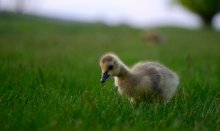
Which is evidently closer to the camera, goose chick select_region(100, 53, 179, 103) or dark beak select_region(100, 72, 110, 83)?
dark beak select_region(100, 72, 110, 83)

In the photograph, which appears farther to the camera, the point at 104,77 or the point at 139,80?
the point at 139,80

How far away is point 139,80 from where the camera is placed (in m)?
5.27

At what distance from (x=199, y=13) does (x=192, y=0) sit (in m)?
1.11

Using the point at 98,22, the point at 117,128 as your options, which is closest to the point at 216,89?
the point at 117,128

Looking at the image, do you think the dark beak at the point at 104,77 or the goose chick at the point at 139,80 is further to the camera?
the goose chick at the point at 139,80

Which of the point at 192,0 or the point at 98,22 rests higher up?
the point at 192,0

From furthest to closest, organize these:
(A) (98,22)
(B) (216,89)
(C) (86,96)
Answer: (A) (98,22) → (B) (216,89) → (C) (86,96)

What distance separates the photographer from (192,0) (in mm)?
27531

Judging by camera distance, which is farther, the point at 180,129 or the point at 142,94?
the point at 142,94

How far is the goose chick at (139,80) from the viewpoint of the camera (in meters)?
5.15

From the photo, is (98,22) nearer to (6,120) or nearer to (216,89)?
(216,89)

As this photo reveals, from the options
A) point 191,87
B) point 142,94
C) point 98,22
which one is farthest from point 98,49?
point 98,22

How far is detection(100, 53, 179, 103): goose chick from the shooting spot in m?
5.15

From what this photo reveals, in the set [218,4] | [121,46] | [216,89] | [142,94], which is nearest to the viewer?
[142,94]
